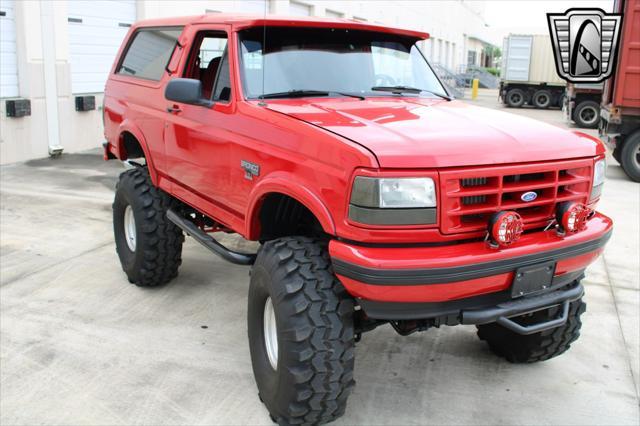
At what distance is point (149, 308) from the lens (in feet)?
16.3

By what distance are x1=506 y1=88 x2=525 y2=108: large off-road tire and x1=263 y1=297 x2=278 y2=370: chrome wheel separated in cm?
2700

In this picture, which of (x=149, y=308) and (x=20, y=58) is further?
(x=20, y=58)

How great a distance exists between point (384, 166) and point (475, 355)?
2.08m

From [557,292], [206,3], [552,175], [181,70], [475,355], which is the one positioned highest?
[206,3]

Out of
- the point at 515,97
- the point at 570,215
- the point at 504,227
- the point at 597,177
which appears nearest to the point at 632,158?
the point at 597,177

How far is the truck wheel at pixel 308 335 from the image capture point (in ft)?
10.1

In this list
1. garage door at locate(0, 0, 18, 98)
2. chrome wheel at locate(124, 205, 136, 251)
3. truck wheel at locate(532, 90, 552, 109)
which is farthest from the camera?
truck wheel at locate(532, 90, 552, 109)

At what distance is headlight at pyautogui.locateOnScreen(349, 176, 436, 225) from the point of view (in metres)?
2.83

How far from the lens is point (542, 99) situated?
2839 centimetres

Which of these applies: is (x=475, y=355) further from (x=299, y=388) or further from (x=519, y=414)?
(x=299, y=388)

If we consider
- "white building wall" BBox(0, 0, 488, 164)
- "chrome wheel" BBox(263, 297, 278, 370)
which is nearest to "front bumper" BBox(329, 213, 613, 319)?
"chrome wheel" BBox(263, 297, 278, 370)

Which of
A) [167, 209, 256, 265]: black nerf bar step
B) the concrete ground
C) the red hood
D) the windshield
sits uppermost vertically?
the windshield

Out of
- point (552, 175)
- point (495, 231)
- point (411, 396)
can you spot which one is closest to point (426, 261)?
point (495, 231)

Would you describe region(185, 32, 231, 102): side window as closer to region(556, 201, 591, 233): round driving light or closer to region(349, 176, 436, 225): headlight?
region(349, 176, 436, 225): headlight
